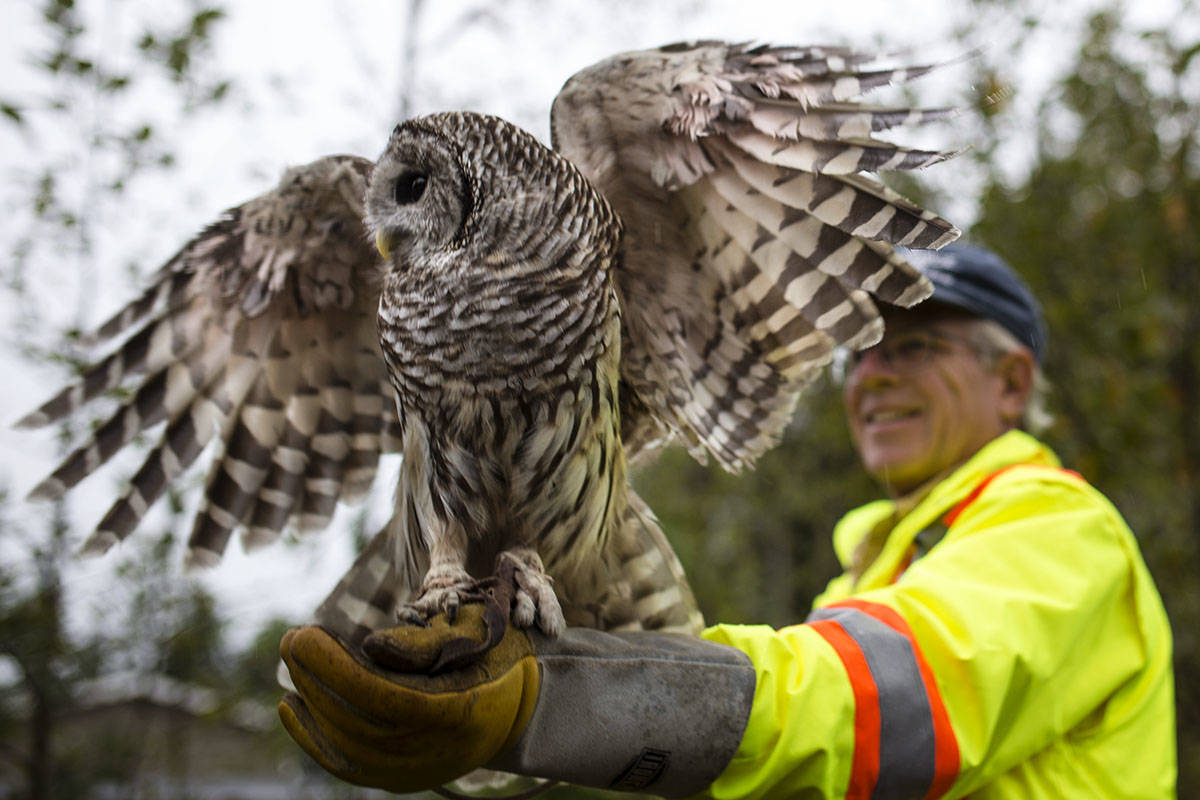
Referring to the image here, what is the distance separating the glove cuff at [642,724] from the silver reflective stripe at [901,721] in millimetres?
265

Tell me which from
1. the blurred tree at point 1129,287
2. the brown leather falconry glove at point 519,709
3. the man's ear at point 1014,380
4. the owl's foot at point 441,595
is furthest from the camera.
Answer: the blurred tree at point 1129,287

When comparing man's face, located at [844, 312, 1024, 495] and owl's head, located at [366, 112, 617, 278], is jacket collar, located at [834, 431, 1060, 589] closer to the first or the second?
man's face, located at [844, 312, 1024, 495]

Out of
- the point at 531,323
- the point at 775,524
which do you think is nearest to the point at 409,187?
the point at 531,323

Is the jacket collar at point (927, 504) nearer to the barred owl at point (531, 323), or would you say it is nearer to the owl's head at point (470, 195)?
the barred owl at point (531, 323)

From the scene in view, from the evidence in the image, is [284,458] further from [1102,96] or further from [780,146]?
[1102,96]

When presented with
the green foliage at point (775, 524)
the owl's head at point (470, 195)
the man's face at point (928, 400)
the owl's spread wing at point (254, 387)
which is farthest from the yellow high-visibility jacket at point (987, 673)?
the green foliage at point (775, 524)

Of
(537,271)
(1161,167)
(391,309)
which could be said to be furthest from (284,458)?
(1161,167)

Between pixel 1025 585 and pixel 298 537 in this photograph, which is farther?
pixel 298 537

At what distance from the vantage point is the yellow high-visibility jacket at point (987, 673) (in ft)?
5.74

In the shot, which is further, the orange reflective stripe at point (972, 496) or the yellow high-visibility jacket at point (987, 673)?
the orange reflective stripe at point (972, 496)

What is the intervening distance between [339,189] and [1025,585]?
2.21 meters

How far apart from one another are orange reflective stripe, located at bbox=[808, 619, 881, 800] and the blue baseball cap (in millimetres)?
1518

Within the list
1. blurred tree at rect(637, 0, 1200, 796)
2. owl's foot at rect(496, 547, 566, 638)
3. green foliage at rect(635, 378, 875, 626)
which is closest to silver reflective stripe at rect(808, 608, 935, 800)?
owl's foot at rect(496, 547, 566, 638)

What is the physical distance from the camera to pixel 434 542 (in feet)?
7.88
